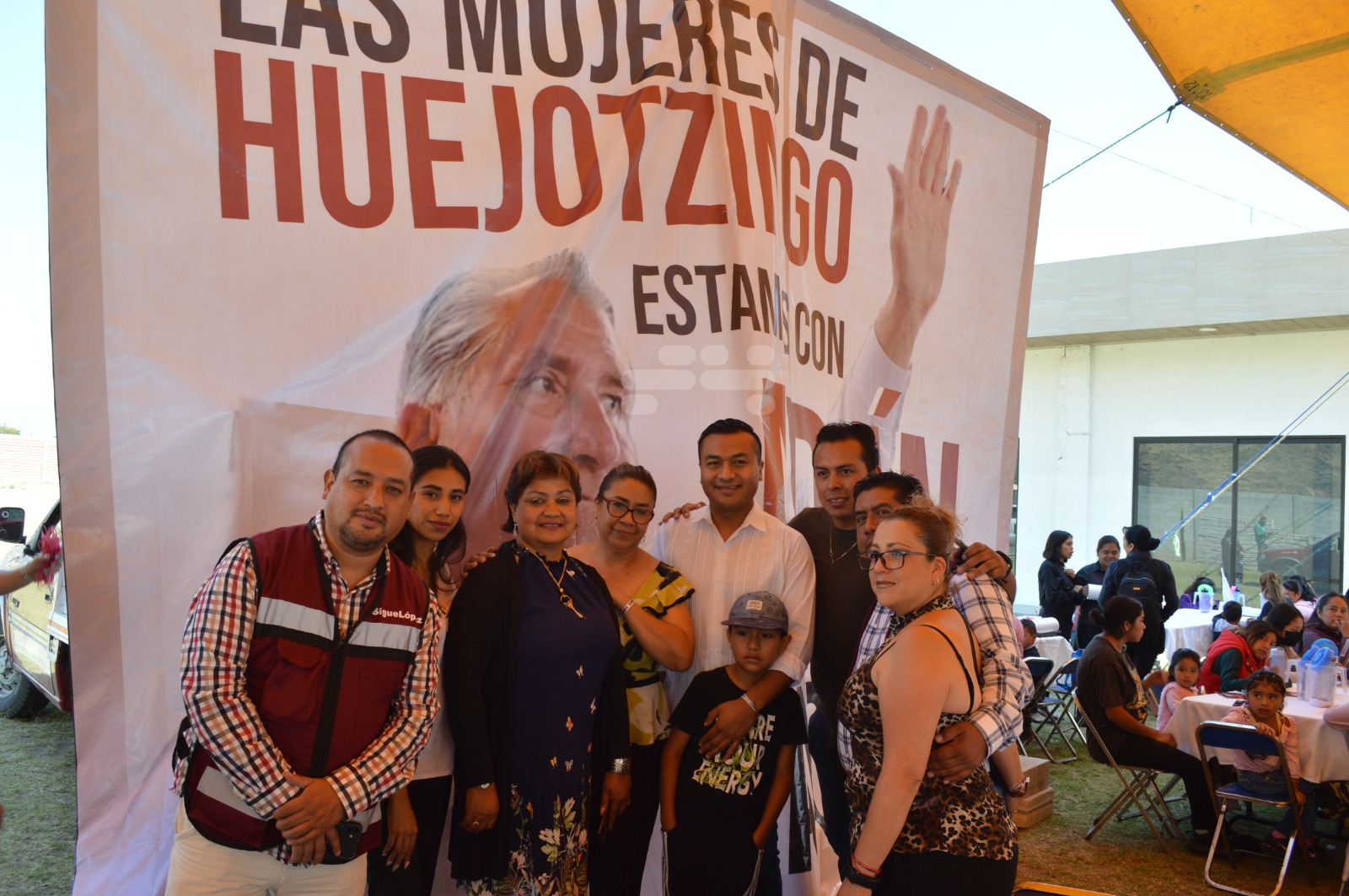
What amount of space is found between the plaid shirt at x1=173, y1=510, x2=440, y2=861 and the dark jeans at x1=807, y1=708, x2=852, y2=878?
4.23 feet

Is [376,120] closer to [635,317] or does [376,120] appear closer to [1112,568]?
[635,317]

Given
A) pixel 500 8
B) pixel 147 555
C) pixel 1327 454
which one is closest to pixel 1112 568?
pixel 1327 454

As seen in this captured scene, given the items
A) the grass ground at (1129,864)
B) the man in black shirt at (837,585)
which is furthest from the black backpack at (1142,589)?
the man in black shirt at (837,585)

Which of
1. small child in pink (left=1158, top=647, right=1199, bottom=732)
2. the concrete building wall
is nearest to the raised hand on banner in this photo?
small child in pink (left=1158, top=647, right=1199, bottom=732)

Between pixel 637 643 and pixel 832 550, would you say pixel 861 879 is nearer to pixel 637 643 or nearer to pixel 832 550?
pixel 637 643

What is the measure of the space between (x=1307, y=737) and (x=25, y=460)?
26.6ft

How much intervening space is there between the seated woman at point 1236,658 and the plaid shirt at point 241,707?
16.6 feet

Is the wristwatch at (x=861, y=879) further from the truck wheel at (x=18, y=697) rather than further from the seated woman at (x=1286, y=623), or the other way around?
the seated woman at (x=1286, y=623)

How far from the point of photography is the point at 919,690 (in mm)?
1824

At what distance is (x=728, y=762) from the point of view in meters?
2.47

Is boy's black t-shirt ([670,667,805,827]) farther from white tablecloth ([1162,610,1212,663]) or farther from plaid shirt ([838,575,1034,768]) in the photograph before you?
white tablecloth ([1162,610,1212,663])

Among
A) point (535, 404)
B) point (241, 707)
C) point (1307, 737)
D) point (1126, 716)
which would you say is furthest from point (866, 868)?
point (1307, 737)

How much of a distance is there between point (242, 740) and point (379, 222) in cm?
151

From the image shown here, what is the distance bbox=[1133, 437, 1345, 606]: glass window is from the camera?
11383mm
